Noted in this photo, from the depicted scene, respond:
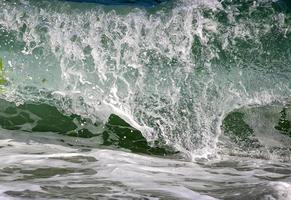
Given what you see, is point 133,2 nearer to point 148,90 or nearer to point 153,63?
point 153,63

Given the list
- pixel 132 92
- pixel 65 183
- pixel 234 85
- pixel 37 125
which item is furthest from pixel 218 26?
pixel 65 183

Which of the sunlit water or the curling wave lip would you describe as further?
the curling wave lip

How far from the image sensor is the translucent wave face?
524cm

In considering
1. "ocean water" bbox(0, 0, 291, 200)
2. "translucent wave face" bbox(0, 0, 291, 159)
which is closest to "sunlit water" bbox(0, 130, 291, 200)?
"ocean water" bbox(0, 0, 291, 200)

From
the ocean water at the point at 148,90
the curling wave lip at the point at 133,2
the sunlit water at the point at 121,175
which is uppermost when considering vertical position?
the curling wave lip at the point at 133,2

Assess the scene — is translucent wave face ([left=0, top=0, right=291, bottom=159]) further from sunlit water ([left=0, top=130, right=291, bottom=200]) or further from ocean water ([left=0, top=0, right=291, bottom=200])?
sunlit water ([left=0, top=130, right=291, bottom=200])

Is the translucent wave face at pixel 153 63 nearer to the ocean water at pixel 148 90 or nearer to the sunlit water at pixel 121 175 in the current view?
the ocean water at pixel 148 90

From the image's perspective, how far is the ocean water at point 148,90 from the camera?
171 inches

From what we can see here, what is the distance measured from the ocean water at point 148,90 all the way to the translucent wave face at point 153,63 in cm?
1

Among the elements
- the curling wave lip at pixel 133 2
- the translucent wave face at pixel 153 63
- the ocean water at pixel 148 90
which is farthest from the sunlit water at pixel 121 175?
the curling wave lip at pixel 133 2

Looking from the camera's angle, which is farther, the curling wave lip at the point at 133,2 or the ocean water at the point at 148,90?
the curling wave lip at the point at 133,2

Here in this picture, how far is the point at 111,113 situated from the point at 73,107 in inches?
14.9

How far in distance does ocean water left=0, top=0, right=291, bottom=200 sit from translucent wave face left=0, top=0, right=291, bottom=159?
0.01 meters

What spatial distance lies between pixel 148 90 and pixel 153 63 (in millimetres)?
383
